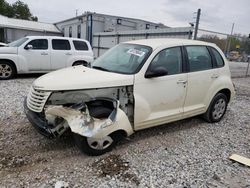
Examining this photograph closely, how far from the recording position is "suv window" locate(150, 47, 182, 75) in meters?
3.97

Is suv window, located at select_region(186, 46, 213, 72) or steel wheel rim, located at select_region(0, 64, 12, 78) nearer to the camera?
suv window, located at select_region(186, 46, 213, 72)

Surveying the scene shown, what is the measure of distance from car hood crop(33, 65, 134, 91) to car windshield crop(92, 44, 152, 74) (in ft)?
0.73

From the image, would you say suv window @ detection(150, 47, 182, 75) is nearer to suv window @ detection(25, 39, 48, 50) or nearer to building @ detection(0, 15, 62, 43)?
suv window @ detection(25, 39, 48, 50)

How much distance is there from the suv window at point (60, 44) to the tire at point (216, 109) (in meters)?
6.87

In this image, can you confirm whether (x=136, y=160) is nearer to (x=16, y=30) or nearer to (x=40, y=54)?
(x=40, y=54)

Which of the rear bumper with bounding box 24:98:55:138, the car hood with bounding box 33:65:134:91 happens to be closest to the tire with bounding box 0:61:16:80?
the car hood with bounding box 33:65:134:91

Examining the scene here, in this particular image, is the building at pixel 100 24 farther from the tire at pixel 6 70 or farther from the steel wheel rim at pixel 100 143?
the steel wheel rim at pixel 100 143

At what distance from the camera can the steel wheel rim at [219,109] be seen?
16.8ft

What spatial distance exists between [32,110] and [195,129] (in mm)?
3230

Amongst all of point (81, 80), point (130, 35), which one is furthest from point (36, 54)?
point (130, 35)

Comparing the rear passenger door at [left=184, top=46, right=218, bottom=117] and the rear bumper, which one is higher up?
the rear passenger door at [left=184, top=46, right=218, bottom=117]

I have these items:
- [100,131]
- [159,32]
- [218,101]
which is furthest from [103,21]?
[100,131]

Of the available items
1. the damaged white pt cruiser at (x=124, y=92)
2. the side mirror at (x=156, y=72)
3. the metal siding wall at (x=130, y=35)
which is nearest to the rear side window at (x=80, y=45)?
the metal siding wall at (x=130, y=35)

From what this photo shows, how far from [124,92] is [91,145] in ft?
3.16
